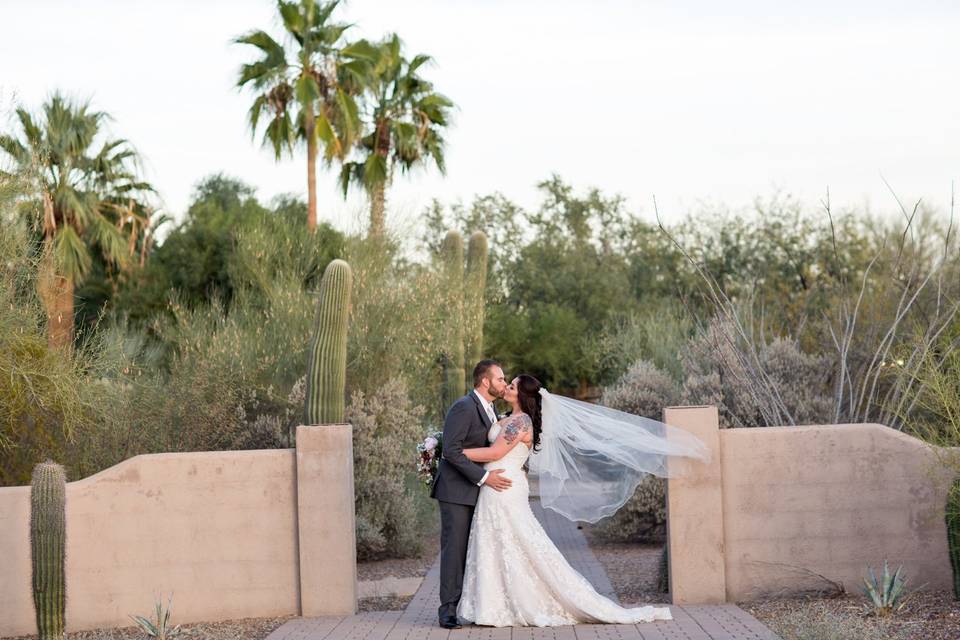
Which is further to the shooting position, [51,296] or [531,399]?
[51,296]

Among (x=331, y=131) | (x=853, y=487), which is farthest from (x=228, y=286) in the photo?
(x=853, y=487)

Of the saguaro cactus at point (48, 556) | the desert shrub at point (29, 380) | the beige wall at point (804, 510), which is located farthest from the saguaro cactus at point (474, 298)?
the saguaro cactus at point (48, 556)

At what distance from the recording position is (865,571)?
10266mm

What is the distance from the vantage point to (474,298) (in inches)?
842

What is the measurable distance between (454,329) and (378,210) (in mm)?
3650

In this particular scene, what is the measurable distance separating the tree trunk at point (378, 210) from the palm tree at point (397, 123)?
0.68 ft

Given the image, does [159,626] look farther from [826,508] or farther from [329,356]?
[826,508]

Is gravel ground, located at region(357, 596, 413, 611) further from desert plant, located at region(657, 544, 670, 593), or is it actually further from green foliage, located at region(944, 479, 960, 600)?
green foliage, located at region(944, 479, 960, 600)

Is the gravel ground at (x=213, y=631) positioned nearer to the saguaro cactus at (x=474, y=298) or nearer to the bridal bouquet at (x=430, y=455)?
the bridal bouquet at (x=430, y=455)

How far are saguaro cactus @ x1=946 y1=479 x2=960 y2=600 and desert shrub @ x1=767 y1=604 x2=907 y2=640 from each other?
0.93 metres

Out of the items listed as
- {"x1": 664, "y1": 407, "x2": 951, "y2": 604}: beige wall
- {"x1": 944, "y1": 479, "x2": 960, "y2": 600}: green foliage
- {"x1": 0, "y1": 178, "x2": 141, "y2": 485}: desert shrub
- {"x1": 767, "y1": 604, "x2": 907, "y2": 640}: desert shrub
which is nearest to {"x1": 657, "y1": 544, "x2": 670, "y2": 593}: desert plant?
{"x1": 664, "y1": 407, "x2": 951, "y2": 604}: beige wall

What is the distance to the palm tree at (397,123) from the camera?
27.1 metres

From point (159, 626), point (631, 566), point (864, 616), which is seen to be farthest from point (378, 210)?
point (864, 616)

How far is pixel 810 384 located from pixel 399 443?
5282 millimetres
